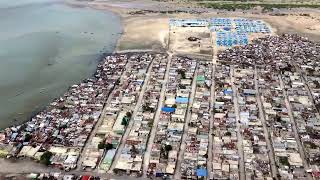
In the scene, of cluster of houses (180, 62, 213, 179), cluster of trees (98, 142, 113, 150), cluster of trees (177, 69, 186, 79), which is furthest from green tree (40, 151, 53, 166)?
cluster of trees (177, 69, 186, 79)

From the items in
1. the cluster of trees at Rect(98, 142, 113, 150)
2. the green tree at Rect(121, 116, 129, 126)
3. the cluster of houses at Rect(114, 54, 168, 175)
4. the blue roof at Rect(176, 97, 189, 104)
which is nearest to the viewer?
the cluster of houses at Rect(114, 54, 168, 175)

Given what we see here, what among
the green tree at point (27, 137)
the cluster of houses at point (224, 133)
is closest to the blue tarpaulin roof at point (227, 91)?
the cluster of houses at point (224, 133)

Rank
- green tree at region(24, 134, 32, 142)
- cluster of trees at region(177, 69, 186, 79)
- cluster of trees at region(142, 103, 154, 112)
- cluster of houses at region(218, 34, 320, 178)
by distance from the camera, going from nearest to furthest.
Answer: cluster of houses at region(218, 34, 320, 178), green tree at region(24, 134, 32, 142), cluster of trees at region(142, 103, 154, 112), cluster of trees at region(177, 69, 186, 79)

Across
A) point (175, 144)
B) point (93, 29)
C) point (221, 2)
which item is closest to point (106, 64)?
point (93, 29)

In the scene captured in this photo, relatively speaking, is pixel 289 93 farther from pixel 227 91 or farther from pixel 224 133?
pixel 224 133

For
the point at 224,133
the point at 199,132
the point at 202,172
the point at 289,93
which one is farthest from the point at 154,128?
the point at 289,93

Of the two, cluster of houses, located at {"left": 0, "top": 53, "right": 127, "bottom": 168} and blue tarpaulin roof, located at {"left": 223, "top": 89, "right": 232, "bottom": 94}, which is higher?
blue tarpaulin roof, located at {"left": 223, "top": 89, "right": 232, "bottom": 94}

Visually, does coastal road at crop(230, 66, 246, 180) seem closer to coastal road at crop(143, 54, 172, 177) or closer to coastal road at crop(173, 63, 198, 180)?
coastal road at crop(173, 63, 198, 180)
